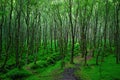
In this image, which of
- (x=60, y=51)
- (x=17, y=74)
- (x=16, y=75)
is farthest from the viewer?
(x=60, y=51)

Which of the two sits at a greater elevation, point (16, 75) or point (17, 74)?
point (17, 74)

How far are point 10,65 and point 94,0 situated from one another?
74.0 feet

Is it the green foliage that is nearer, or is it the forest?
the green foliage

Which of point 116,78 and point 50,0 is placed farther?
point 50,0

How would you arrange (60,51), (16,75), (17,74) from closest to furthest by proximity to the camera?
(16,75) < (17,74) < (60,51)

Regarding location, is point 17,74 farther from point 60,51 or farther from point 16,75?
point 60,51

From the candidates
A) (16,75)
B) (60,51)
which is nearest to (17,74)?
(16,75)

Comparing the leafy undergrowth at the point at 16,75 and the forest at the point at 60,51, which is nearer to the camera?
the leafy undergrowth at the point at 16,75

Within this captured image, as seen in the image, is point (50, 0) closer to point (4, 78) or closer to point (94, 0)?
point (94, 0)

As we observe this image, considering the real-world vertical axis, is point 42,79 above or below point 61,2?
below

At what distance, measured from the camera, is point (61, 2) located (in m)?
50.1

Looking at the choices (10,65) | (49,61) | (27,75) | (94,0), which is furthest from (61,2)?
(27,75)

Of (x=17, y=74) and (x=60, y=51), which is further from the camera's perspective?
(x=60, y=51)

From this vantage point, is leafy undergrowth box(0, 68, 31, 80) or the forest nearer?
leafy undergrowth box(0, 68, 31, 80)
